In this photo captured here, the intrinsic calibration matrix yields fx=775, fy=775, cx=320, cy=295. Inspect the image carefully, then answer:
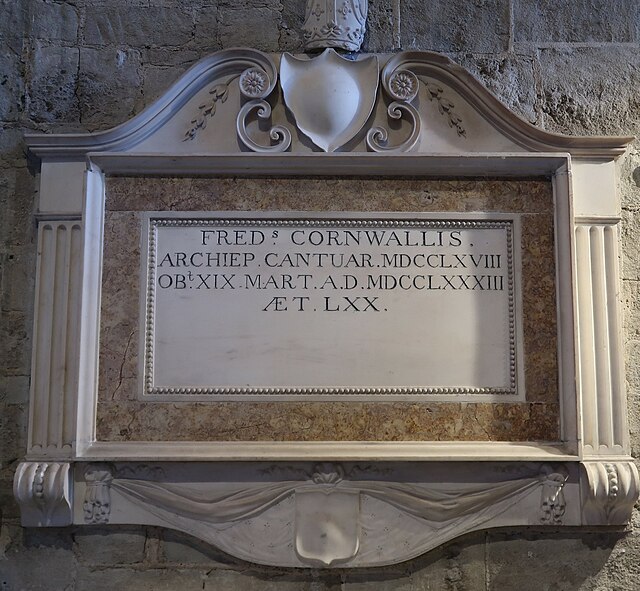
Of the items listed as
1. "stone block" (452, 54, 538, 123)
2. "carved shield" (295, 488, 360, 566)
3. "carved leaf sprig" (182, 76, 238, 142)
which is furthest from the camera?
"stone block" (452, 54, 538, 123)

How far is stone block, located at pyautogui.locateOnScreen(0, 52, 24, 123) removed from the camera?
2756 mm

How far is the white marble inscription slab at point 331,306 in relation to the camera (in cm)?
256

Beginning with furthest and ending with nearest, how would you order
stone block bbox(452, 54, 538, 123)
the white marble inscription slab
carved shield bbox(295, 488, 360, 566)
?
stone block bbox(452, 54, 538, 123) < the white marble inscription slab < carved shield bbox(295, 488, 360, 566)

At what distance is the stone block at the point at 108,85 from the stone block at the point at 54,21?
0.09 m

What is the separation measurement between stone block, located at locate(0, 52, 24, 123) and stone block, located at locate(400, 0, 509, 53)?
1.38 m

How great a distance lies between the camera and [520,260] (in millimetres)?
2617

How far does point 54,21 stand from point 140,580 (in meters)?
1.97

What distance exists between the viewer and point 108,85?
9.07 ft

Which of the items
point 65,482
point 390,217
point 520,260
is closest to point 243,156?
point 390,217

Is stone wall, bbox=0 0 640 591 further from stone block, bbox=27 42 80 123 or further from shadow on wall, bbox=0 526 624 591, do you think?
shadow on wall, bbox=0 526 624 591

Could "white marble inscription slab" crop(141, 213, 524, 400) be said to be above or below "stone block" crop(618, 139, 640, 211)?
below

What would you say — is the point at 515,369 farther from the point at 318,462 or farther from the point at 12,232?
the point at 12,232

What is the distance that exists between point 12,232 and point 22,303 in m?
0.25

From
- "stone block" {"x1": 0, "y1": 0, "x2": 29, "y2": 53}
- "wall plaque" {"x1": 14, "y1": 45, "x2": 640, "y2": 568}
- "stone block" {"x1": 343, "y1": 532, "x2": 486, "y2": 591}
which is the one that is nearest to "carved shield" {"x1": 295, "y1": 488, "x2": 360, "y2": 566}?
"wall plaque" {"x1": 14, "y1": 45, "x2": 640, "y2": 568}
